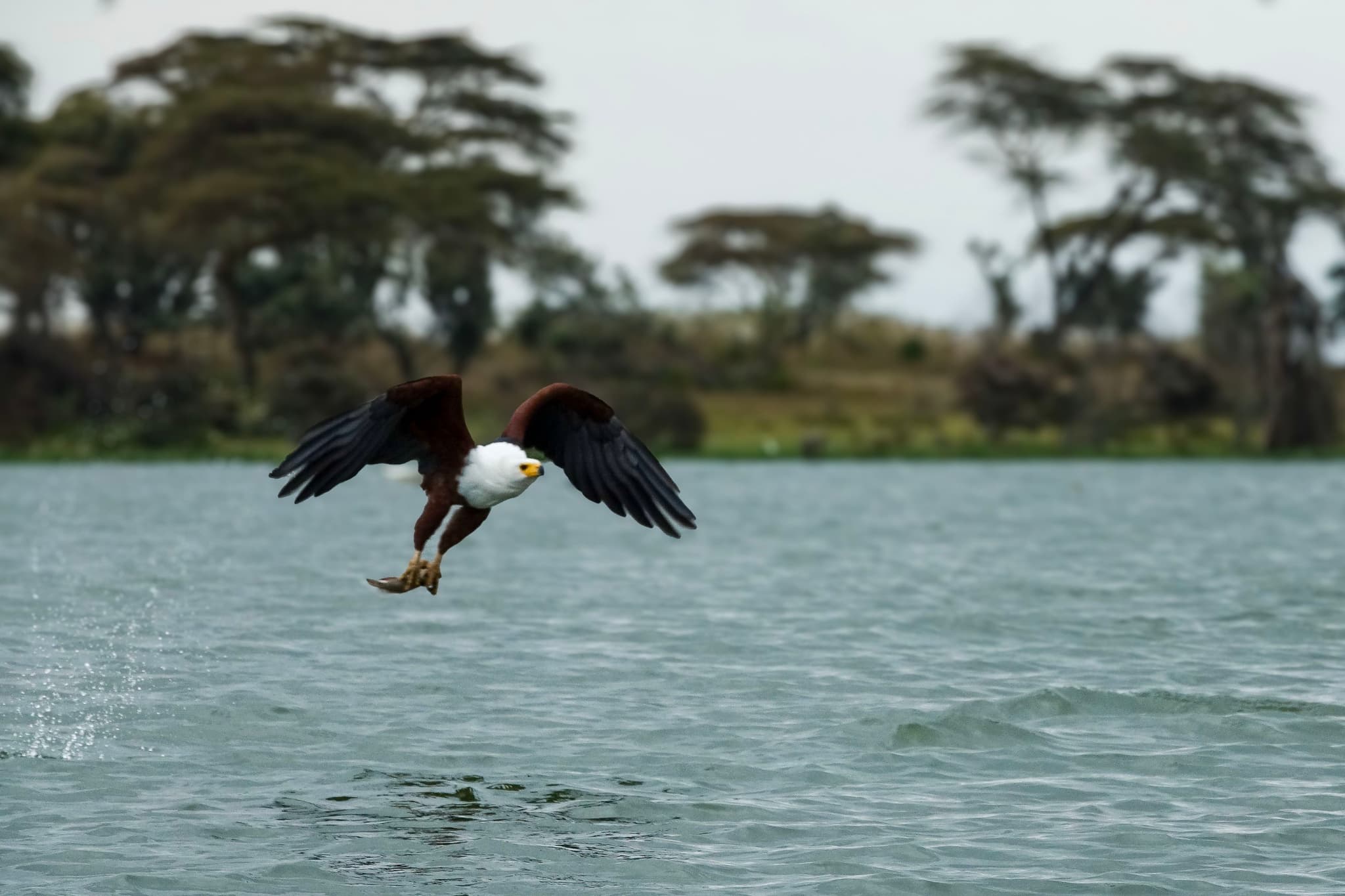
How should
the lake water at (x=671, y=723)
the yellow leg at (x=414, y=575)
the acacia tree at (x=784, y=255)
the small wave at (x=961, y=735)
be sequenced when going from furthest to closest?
the acacia tree at (x=784, y=255)
the small wave at (x=961, y=735)
the yellow leg at (x=414, y=575)
the lake water at (x=671, y=723)

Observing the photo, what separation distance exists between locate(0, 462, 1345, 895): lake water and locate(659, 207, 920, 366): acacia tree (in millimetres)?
49242

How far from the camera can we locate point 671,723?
1380 cm

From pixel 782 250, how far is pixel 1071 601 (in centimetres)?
5665

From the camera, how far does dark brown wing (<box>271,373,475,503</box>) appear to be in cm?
1098

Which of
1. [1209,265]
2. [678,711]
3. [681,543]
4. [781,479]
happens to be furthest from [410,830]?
[1209,265]

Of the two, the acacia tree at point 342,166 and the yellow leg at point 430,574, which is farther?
the acacia tree at point 342,166

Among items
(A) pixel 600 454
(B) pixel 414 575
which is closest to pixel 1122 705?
(A) pixel 600 454

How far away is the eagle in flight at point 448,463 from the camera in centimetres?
1074

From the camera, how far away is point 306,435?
431 inches

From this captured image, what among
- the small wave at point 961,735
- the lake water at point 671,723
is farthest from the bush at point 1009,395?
the small wave at point 961,735

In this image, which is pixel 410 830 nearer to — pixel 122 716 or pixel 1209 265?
pixel 122 716

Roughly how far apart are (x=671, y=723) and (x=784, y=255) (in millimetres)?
64986

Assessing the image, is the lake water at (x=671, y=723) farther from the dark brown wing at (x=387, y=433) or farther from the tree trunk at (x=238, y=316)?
the tree trunk at (x=238, y=316)

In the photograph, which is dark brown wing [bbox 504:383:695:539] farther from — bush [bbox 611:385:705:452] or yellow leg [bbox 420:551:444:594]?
bush [bbox 611:385:705:452]
